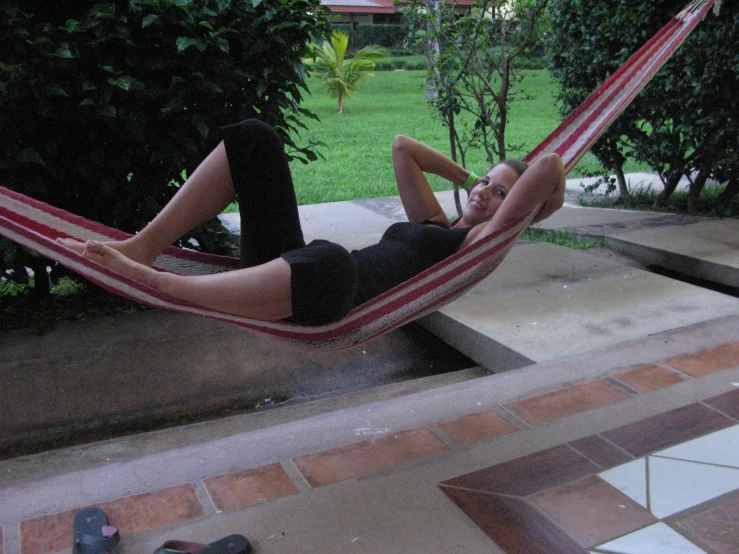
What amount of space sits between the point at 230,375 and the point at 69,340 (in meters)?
0.55

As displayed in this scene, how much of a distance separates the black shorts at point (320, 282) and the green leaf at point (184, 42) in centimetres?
112

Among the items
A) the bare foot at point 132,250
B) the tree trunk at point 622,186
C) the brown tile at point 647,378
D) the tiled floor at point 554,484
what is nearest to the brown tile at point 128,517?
the tiled floor at point 554,484

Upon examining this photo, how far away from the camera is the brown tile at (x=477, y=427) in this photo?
1702 millimetres

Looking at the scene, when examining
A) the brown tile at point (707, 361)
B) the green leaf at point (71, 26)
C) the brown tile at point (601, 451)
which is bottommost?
the brown tile at point (601, 451)

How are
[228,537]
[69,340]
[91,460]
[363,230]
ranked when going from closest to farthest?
[228,537], [91,460], [69,340], [363,230]

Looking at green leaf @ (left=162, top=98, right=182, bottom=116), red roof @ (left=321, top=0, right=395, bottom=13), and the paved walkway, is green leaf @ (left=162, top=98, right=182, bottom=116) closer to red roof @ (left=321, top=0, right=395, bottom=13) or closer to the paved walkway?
the paved walkway

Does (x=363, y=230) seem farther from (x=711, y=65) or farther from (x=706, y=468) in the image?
(x=706, y=468)

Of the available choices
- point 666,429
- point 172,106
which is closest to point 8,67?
point 172,106

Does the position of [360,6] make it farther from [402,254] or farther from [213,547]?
[213,547]

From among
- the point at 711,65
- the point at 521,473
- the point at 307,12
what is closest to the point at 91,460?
the point at 521,473

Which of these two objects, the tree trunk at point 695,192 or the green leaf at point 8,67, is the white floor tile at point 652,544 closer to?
the green leaf at point 8,67

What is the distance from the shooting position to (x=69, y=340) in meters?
2.35

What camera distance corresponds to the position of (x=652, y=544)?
1315 millimetres

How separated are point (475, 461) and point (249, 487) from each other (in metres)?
0.51
